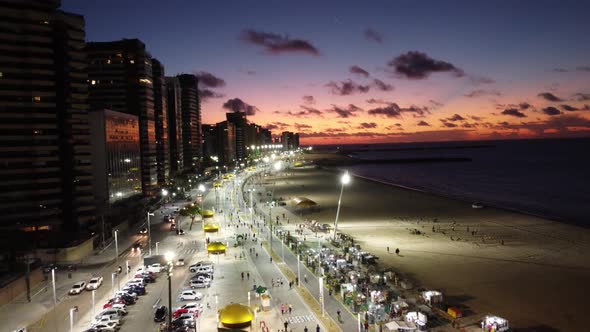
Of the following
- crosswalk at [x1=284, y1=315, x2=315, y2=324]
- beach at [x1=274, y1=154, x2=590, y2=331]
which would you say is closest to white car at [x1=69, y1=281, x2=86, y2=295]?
crosswalk at [x1=284, y1=315, x2=315, y2=324]

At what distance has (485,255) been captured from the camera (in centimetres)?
4575

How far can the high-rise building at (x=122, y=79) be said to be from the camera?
10475 cm

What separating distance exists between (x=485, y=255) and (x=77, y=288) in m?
37.0

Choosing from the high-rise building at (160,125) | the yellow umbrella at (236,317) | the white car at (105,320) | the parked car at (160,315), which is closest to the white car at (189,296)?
the parked car at (160,315)

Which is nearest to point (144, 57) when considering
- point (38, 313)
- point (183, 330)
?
point (38, 313)

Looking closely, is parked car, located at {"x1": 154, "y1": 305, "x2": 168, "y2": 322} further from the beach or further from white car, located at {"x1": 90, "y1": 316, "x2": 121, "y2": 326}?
the beach

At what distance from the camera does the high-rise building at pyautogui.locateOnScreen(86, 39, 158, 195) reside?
105m

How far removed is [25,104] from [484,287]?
176 feet

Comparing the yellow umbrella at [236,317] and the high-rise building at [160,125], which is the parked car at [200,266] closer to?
the yellow umbrella at [236,317]

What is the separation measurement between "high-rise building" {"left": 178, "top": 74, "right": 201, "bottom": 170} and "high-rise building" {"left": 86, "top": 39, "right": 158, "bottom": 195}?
7658 centimetres

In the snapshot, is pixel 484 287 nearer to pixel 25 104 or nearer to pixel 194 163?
pixel 25 104

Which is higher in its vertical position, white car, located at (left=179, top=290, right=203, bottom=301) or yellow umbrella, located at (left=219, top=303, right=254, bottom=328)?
yellow umbrella, located at (left=219, top=303, right=254, bottom=328)

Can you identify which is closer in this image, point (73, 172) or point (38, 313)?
point (38, 313)

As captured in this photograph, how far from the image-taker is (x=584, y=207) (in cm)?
7975
